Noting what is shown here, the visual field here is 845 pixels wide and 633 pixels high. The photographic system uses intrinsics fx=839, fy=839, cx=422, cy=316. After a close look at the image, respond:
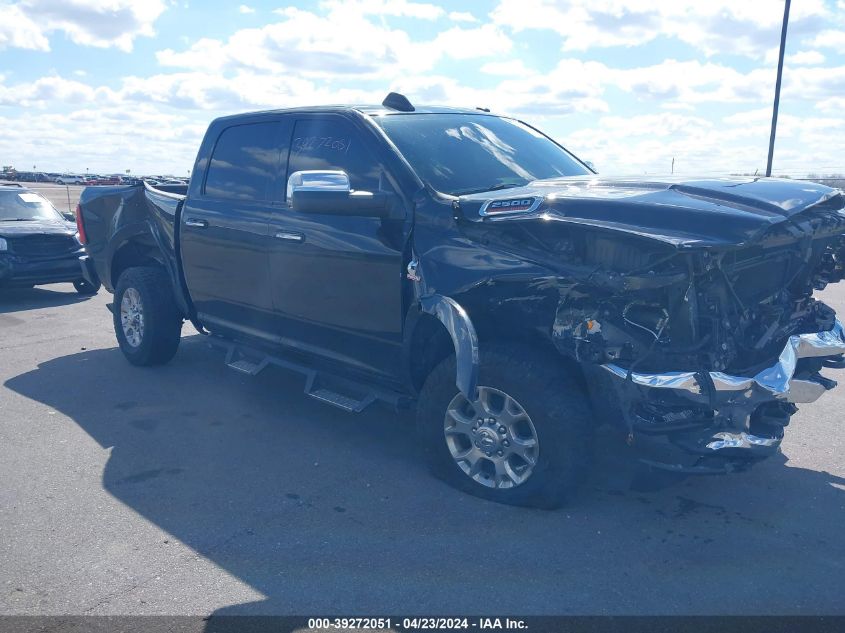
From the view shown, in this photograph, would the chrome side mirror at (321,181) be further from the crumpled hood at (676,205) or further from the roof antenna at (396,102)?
the roof antenna at (396,102)

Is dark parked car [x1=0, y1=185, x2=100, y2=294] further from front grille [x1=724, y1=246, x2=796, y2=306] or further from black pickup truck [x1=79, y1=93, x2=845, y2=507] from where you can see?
front grille [x1=724, y1=246, x2=796, y2=306]

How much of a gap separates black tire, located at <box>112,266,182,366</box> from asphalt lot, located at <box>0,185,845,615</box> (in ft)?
3.69

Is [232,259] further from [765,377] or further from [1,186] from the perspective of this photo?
[1,186]

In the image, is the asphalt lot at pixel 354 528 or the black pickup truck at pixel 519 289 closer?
the asphalt lot at pixel 354 528

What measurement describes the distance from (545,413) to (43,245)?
9575 mm

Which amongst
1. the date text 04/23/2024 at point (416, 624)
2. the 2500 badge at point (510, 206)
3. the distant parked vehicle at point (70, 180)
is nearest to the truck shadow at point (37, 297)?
the 2500 badge at point (510, 206)

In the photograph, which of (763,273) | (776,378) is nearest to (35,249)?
(763,273)

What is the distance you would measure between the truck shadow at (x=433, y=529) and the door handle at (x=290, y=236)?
4.31ft

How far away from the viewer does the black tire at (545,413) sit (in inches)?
157

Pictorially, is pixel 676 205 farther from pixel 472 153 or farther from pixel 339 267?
pixel 339 267

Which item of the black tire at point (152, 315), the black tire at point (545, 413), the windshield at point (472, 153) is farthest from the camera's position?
the black tire at point (152, 315)

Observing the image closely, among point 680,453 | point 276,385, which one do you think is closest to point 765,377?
point 680,453

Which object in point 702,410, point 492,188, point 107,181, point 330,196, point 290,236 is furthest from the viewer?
point 107,181

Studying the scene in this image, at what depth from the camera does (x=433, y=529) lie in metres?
4.10
